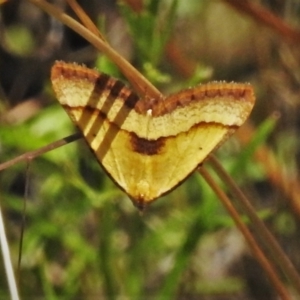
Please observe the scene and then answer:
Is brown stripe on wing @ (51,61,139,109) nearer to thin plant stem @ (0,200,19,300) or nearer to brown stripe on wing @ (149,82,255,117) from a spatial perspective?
brown stripe on wing @ (149,82,255,117)

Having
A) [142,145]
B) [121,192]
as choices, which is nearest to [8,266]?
[142,145]

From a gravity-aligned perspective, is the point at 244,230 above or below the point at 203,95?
below

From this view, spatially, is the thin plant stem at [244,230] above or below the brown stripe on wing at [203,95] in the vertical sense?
below

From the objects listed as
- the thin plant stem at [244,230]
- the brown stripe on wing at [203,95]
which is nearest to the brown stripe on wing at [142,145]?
the brown stripe on wing at [203,95]

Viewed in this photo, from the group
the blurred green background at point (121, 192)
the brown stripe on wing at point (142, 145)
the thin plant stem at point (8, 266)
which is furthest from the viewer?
the blurred green background at point (121, 192)

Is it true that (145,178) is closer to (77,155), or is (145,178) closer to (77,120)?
(77,120)

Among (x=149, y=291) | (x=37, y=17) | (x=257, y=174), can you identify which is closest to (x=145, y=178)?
(x=257, y=174)

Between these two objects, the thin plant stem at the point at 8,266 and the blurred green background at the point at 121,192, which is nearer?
the thin plant stem at the point at 8,266

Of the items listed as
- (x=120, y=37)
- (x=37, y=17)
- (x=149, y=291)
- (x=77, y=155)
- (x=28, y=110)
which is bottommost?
(x=149, y=291)

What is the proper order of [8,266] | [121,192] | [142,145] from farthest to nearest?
[121,192] → [8,266] → [142,145]

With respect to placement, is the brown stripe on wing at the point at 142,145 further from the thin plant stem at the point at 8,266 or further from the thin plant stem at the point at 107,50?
the thin plant stem at the point at 8,266

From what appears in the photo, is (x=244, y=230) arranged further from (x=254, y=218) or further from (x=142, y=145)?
(x=142, y=145)
